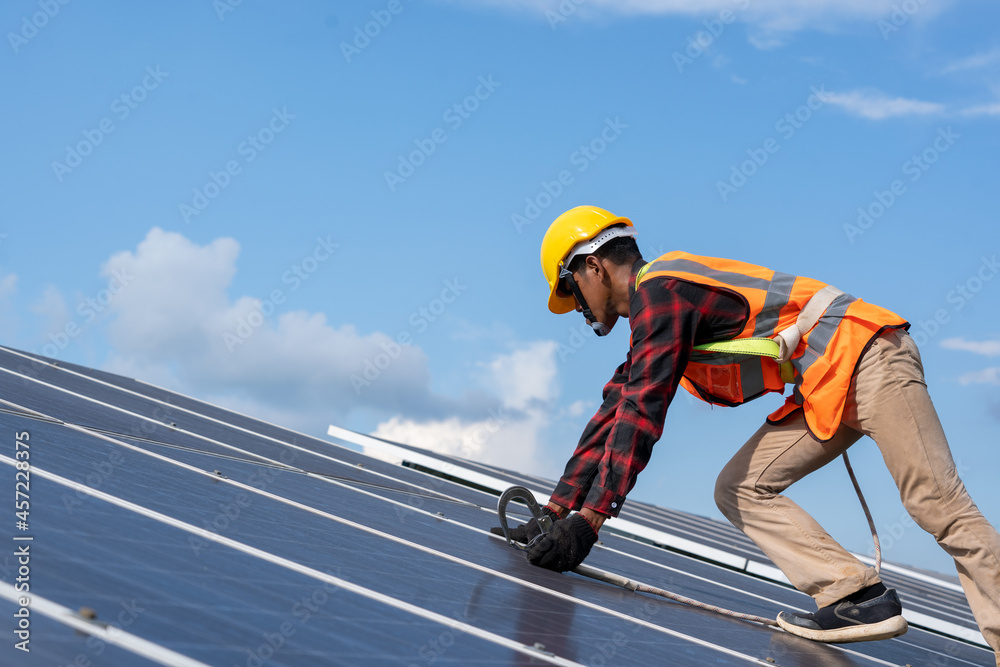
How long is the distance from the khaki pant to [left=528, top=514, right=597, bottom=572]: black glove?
2.72 ft

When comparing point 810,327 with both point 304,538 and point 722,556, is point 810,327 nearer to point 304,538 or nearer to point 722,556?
point 304,538

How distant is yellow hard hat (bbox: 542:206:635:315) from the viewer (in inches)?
164

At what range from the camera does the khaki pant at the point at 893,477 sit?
371cm

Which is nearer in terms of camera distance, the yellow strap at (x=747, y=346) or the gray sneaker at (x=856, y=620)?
the gray sneaker at (x=856, y=620)

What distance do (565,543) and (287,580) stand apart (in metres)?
1.77

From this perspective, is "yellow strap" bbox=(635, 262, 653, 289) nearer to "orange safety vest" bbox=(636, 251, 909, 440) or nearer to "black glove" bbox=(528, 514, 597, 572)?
"orange safety vest" bbox=(636, 251, 909, 440)

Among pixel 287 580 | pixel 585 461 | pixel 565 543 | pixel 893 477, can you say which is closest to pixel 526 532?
pixel 585 461

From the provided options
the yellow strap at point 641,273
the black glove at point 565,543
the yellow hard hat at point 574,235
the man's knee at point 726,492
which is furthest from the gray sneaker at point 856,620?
the yellow hard hat at point 574,235

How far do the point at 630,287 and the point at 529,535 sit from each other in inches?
49.8

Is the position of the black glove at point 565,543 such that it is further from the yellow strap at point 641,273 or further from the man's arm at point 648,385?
the yellow strap at point 641,273

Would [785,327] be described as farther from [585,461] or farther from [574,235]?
[585,461]

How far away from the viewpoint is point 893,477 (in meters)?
3.83

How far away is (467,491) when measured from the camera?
7457 millimetres

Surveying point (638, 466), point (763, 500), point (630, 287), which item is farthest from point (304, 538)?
point (763, 500)
